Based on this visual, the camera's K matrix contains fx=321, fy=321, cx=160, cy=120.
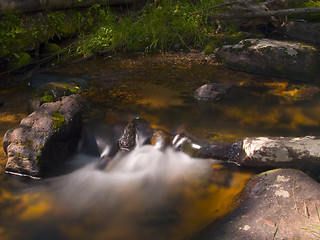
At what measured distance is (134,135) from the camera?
153 inches

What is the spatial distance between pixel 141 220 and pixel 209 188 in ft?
2.41

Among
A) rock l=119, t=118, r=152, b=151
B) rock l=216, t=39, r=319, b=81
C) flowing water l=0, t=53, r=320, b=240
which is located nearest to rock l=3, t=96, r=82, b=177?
flowing water l=0, t=53, r=320, b=240

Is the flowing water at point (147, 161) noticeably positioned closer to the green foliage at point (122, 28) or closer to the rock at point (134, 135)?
the rock at point (134, 135)

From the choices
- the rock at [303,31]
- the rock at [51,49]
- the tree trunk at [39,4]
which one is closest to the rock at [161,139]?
the rock at [51,49]

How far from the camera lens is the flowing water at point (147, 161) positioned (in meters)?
2.78

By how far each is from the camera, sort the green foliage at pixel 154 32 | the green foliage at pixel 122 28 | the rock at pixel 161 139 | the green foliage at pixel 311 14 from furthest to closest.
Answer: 1. the green foliage at pixel 311 14
2. the green foliage at pixel 154 32
3. the green foliage at pixel 122 28
4. the rock at pixel 161 139

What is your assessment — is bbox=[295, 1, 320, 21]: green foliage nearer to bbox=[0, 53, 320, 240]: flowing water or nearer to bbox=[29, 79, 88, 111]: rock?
bbox=[0, 53, 320, 240]: flowing water

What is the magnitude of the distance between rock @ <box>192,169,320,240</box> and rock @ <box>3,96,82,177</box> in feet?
5.84

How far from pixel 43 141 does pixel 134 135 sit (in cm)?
105

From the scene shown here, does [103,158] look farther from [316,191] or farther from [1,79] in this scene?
[1,79]

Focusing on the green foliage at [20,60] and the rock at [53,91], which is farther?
the green foliage at [20,60]

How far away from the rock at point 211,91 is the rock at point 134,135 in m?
1.09

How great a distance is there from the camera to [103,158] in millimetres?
3656

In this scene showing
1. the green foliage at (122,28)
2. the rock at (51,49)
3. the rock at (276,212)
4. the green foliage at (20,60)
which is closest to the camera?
the rock at (276,212)
